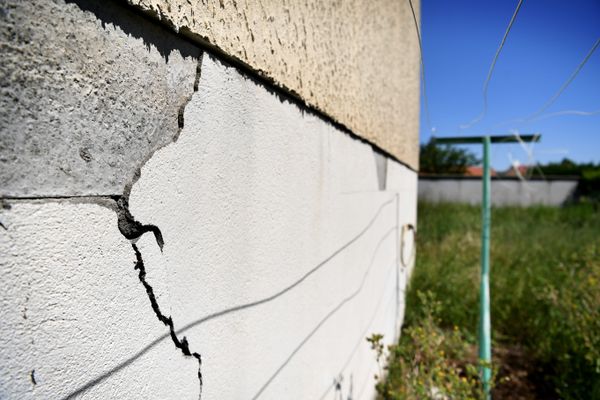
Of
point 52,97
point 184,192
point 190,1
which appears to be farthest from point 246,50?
point 52,97

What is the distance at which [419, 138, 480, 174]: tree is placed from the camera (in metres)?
27.5

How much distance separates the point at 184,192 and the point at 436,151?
95.4 feet

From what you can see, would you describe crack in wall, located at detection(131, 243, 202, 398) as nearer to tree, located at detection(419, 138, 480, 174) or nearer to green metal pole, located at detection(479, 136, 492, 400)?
green metal pole, located at detection(479, 136, 492, 400)

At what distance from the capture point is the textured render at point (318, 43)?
28.0 inches

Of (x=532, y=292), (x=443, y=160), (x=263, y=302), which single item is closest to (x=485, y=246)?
(x=532, y=292)

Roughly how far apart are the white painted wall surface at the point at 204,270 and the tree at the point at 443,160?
1073 inches

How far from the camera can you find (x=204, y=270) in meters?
0.74

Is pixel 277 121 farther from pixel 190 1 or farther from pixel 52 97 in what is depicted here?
pixel 52 97

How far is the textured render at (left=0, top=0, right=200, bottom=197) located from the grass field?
2.12m

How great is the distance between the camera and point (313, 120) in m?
1.28

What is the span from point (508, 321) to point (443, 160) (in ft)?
82.2

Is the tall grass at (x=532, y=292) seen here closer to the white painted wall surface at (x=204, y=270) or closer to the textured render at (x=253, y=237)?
the textured render at (x=253, y=237)

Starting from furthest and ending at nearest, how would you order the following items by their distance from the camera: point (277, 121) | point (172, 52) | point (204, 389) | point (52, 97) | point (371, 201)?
point (371, 201)
point (277, 121)
point (204, 389)
point (172, 52)
point (52, 97)

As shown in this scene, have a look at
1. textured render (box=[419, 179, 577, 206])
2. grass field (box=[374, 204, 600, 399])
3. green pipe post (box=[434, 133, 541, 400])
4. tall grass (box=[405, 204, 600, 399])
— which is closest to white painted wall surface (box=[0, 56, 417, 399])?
grass field (box=[374, 204, 600, 399])
